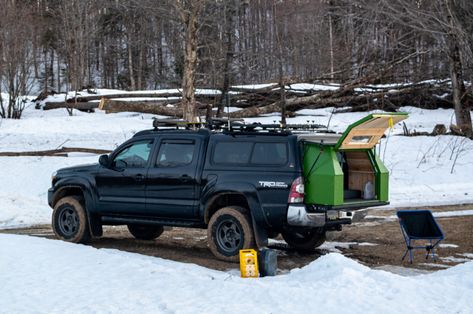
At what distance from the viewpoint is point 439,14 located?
72.5 ft

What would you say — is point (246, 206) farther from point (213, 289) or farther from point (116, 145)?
point (116, 145)

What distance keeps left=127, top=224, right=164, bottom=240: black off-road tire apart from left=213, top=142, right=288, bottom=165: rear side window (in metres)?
2.55

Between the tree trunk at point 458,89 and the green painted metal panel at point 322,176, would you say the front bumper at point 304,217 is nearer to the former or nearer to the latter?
the green painted metal panel at point 322,176

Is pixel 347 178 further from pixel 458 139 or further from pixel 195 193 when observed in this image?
pixel 458 139

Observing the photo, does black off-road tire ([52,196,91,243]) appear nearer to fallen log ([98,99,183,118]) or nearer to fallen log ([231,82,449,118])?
fallen log ([231,82,449,118])

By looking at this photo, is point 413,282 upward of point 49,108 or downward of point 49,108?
downward

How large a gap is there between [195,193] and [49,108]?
2813 centimetres

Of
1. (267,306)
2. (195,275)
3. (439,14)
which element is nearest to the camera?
(267,306)

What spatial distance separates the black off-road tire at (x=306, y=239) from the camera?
11.7 m

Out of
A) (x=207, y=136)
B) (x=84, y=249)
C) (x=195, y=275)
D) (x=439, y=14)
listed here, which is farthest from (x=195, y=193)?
(x=439, y=14)

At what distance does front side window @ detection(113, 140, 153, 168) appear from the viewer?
11734 mm

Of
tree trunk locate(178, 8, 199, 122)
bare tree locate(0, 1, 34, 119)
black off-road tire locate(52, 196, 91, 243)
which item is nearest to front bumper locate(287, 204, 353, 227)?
black off-road tire locate(52, 196, 91, 243)

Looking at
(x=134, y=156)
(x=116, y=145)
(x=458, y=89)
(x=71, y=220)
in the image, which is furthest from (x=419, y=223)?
(x=458, y=89)

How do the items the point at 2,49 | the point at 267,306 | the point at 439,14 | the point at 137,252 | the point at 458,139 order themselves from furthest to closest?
the point at 2,49 → the point at 458,139 → the point at 439,14 → the point at 137,252 → the point at 267,306
